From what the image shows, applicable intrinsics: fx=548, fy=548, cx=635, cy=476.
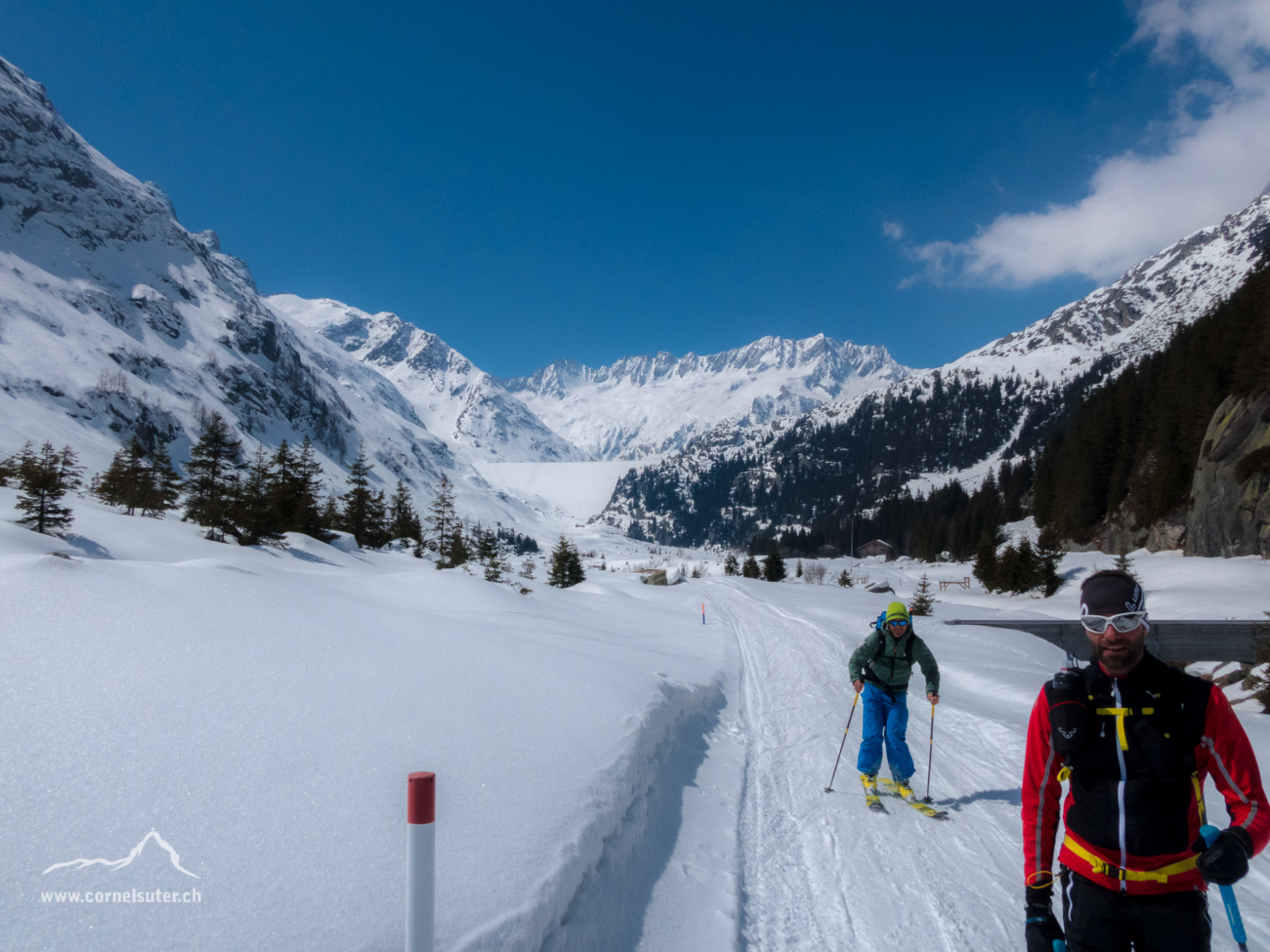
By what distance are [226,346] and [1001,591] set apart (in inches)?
6976

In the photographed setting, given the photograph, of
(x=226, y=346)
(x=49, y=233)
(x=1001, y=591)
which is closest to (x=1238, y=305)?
(x=1001, y=591)

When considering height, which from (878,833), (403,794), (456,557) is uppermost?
(403,794)

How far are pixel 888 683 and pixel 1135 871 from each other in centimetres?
376

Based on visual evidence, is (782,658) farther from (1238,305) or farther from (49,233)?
(49,233)

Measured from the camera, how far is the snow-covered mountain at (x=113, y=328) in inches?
3622

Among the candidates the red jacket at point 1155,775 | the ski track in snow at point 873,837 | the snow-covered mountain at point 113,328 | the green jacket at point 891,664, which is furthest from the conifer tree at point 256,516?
the snow-covered mountain at point 113,328

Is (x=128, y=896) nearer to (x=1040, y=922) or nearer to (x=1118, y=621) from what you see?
(x=1040, y=922)

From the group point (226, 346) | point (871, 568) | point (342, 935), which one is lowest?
point (871, 568)

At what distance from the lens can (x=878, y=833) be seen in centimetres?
507

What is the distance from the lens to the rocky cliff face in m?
28.2

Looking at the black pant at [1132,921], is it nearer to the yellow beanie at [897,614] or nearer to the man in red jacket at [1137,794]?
the man in red jacket at [1137,794]

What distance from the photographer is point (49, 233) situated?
127 m

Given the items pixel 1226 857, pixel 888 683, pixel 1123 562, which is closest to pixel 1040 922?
pixel 1226 857

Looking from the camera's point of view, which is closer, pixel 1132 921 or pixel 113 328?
pixel 1132 921
